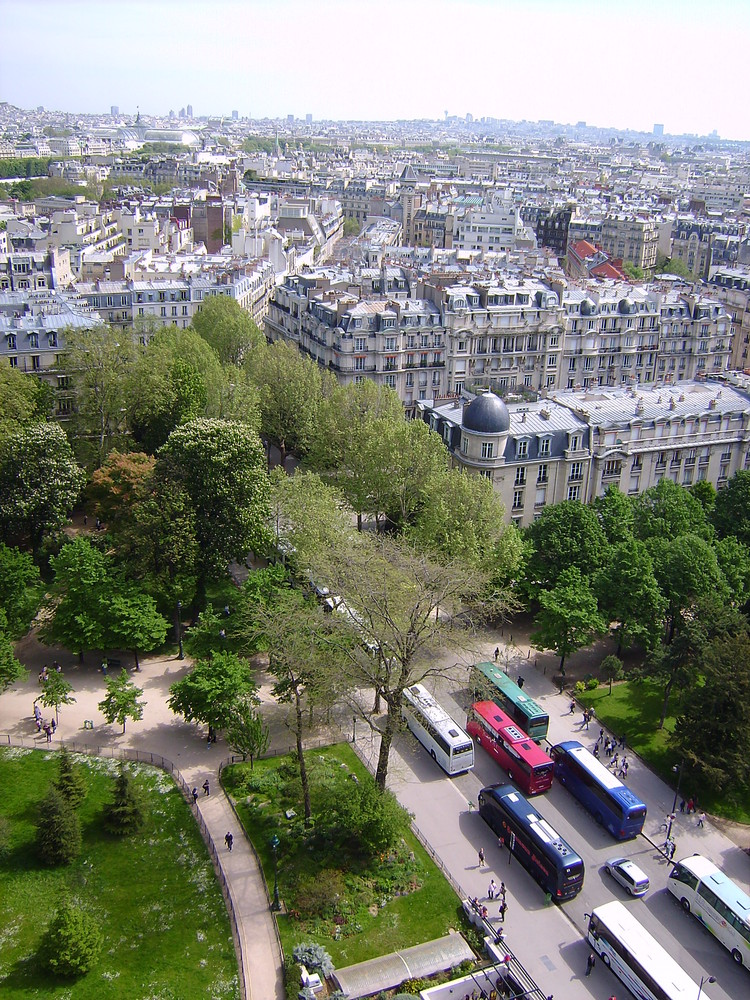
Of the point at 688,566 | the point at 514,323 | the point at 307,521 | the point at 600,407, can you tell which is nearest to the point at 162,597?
the point at 307,521

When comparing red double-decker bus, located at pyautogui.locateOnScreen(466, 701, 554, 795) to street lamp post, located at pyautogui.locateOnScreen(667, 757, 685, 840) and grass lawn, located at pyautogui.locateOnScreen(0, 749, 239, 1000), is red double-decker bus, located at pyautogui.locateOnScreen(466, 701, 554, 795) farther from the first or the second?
grass lawn, located at pyautogui.locateOnScreen(0, 749, 239, 1000)

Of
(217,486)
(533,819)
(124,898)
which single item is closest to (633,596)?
(533,819)

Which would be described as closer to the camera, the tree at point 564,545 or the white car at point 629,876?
the white car at point 629,876

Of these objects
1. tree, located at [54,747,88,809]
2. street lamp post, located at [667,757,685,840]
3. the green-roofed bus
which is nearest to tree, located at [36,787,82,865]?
tree, located at [54,747,88,809]

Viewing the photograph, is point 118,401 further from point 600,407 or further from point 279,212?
point 279,212

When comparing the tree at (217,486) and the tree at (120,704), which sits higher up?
the tree at (217,486)

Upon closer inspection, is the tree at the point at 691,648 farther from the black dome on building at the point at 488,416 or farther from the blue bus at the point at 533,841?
the black dome on building at the point at 488,416

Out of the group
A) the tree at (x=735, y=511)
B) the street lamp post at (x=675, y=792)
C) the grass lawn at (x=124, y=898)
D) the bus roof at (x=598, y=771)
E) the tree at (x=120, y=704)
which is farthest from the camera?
the tree at (x=735, y=511)

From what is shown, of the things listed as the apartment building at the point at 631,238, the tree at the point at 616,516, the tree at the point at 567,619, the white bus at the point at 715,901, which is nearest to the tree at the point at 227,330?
the tree at the point at 616,516
